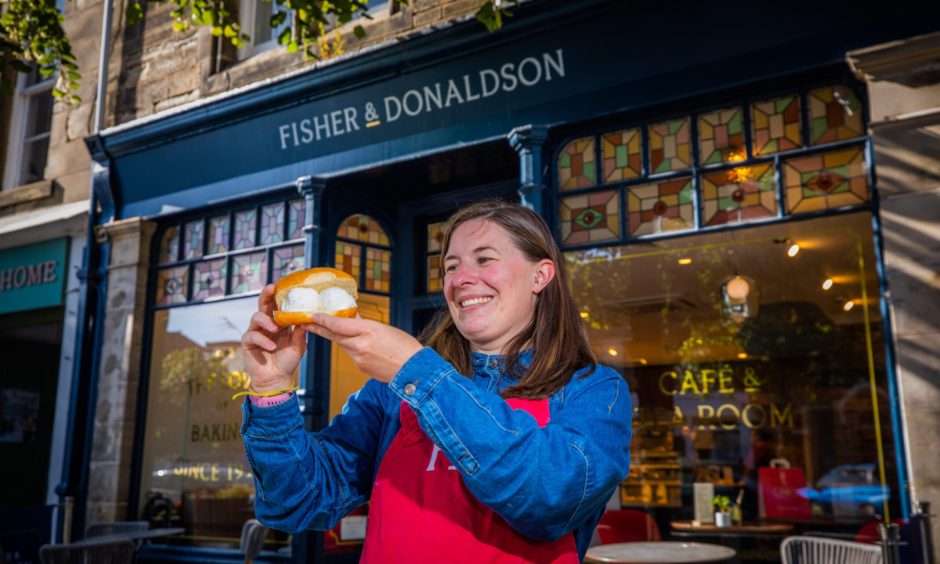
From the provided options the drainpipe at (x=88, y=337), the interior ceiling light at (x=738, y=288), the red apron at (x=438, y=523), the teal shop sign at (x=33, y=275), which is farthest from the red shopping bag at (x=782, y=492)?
the red apron at (x=438, y=523)

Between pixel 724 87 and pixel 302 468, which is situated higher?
pixel 724 87

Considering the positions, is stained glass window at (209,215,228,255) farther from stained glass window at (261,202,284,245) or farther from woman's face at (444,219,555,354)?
woman's face at (444,219,555,354)

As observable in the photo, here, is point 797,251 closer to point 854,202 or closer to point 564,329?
point 854,202

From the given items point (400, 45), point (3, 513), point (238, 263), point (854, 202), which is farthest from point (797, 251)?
point (3, 513)

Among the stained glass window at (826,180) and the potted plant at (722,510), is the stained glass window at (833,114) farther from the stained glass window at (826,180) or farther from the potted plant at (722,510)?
the potted plant at (722,510)

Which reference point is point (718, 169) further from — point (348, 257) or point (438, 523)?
point (438, 523)

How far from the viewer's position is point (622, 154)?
5801 mm

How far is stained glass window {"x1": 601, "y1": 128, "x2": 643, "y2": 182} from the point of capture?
5730 millimetres

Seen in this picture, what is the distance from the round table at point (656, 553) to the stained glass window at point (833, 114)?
279 cm

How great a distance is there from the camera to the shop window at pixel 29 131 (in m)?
9.73

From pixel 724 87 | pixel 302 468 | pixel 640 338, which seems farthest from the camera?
pixel 640 338

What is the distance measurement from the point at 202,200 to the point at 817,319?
21.8ft

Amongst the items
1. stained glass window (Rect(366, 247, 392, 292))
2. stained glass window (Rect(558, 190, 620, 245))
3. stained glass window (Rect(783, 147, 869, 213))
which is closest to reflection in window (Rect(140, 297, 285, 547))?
stained glass window (Rect(366, 247, 392, 292))

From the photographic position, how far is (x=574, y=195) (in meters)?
5.94
